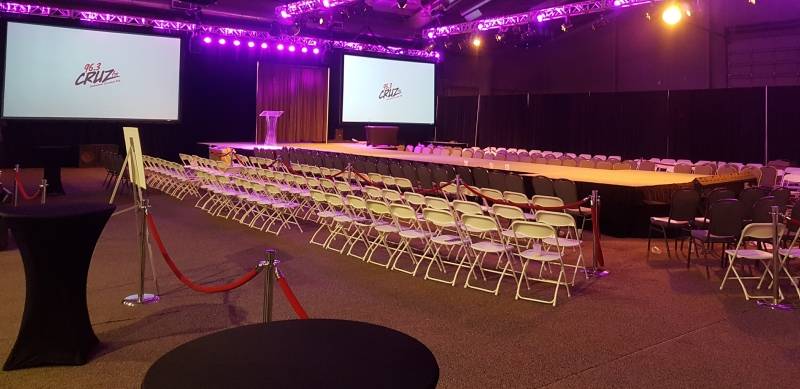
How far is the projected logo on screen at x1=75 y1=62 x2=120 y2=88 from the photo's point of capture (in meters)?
16.3

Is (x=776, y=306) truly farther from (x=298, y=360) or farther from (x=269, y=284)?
(x=298, y=360)

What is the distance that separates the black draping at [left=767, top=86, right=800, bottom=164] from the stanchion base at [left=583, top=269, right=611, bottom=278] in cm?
1075

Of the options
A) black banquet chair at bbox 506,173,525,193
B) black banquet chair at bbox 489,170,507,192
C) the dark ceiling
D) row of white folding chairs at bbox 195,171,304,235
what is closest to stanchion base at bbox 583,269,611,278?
black banquet chair at bbox 506,173,525,193

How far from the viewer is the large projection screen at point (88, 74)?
15.5 m

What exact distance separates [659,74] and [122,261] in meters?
16.9

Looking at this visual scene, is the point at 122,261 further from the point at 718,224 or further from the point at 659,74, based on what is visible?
the point at 659,74

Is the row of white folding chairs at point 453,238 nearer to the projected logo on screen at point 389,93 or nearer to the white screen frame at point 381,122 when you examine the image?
the white screen frame at point 381,122

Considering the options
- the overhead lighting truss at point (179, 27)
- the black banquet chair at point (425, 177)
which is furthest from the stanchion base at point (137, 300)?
the overhead lighting truss at point (179, 27)

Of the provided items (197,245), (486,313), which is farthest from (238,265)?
(486,313)

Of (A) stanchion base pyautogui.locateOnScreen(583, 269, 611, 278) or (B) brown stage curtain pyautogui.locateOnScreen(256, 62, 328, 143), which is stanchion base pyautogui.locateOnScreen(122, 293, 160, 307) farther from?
(B) brown stage curtain pyautogui.locateOnScreen(256, 62, 328, 143)

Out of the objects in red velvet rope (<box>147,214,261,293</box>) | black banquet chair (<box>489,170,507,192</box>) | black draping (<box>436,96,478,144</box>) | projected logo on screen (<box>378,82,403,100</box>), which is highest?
projected logo on screen (<box>378,82,403,100</box>)

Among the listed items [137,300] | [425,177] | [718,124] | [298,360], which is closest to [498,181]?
[425,177]

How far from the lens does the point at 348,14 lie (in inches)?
702

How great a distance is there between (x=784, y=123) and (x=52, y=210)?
16088 mm
